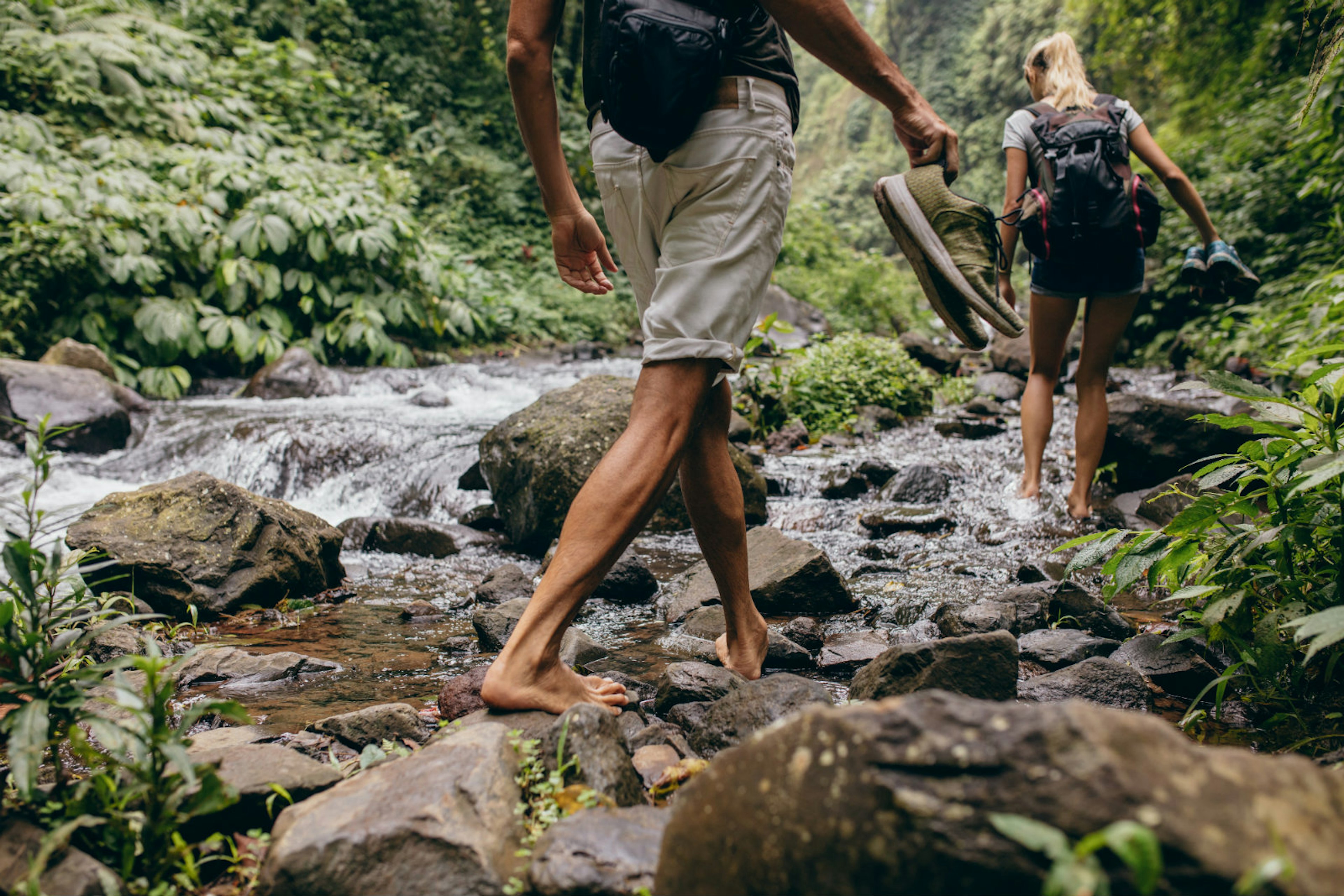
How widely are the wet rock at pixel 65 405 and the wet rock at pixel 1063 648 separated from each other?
21.7 feet

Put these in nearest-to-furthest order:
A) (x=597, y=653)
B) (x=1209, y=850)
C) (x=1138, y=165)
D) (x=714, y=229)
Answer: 1. (x=1209, y=850)
2. (x=714, y=229)
3. (x=597, y=653)
4. (x=1138, y=165)

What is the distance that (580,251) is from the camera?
6.81ft

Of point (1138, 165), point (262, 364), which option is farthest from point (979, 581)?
point (1138, 165)

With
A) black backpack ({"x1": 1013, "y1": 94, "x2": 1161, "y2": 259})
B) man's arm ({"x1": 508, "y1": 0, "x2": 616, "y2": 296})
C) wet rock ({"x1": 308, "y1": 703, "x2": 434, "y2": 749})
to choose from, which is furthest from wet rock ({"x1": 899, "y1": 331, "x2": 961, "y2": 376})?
wet rock ({"x1": 308, "y1": 703, "x2": 434, "y2": 749})

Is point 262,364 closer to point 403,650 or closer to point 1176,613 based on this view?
point 403,650

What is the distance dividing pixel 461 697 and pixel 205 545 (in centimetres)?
184

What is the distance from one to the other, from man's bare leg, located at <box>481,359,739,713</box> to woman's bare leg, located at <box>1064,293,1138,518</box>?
8.78ft

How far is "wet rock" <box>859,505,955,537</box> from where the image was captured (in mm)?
3879

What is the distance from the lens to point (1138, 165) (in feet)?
36.9

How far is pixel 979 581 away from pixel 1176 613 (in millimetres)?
703

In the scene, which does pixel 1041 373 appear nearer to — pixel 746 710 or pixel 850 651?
pixel 850 651

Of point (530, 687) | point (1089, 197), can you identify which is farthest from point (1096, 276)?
point (530, 687)

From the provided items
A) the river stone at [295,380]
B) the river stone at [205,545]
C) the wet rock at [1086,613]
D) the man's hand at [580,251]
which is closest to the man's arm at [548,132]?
the man's hand at [580,251]

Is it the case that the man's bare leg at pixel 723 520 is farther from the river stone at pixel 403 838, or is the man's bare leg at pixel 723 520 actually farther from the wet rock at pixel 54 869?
the wet rock at pixel 54 869
